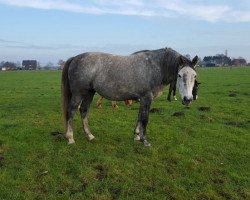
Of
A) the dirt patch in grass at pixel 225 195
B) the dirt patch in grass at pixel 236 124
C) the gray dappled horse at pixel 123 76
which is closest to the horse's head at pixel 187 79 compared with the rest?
the gray dappled horse at pixel 123 76

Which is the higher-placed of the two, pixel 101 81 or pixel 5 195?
pixel 101 81

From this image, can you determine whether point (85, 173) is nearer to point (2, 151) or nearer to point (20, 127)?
point (2, 151)

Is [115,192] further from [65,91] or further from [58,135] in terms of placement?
[65,91]

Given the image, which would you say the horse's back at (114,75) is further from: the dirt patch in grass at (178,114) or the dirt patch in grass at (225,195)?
the dirt patch in grass at (178,114)

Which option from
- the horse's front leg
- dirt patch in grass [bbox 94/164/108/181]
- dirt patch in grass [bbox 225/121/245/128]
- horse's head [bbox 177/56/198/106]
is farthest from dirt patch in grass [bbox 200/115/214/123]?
dirt patch in grass [bbox 94/164/108/181]

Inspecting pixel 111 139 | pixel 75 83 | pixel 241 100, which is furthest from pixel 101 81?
pixel 241 100

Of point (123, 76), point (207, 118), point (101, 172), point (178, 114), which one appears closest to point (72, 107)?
point (123, 76)

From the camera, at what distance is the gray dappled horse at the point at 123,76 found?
30.8 feet

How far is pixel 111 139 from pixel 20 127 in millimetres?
3070

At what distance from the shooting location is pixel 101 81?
9.50 metres

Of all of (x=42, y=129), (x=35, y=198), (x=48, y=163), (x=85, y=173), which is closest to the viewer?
(x=35, y=198)

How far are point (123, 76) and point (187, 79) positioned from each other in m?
1.71

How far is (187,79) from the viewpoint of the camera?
28.3 ft

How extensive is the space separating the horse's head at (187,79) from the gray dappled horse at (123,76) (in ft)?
1.10
